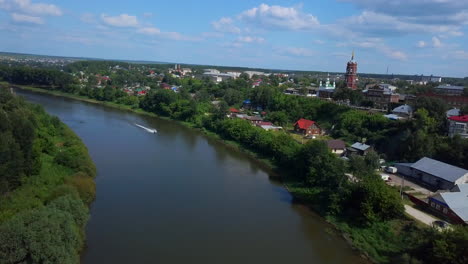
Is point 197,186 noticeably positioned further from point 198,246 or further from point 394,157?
point 394,157

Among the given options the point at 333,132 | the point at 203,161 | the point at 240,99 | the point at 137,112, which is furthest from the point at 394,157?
the point at 137,112

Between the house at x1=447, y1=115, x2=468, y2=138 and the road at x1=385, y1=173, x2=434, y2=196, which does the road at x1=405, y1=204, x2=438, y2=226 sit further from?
the house at x1=447, y1=115, x2=468, y2=138

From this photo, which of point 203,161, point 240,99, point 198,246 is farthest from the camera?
point 240,99

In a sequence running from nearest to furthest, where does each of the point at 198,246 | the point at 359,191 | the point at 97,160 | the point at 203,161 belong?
the point at 198,246
the point at 359,191
the point at 97,160
the point at 203,161

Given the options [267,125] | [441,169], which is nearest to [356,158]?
[441,169]

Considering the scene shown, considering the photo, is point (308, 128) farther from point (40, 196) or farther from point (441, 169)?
point (40, 196)

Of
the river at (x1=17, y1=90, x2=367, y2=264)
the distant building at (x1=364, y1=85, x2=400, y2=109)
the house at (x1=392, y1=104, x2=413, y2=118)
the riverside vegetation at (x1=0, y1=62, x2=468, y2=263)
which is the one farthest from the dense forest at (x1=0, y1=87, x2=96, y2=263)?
the distant building at (x1=364, y1=85, x2=400, y2=109)
